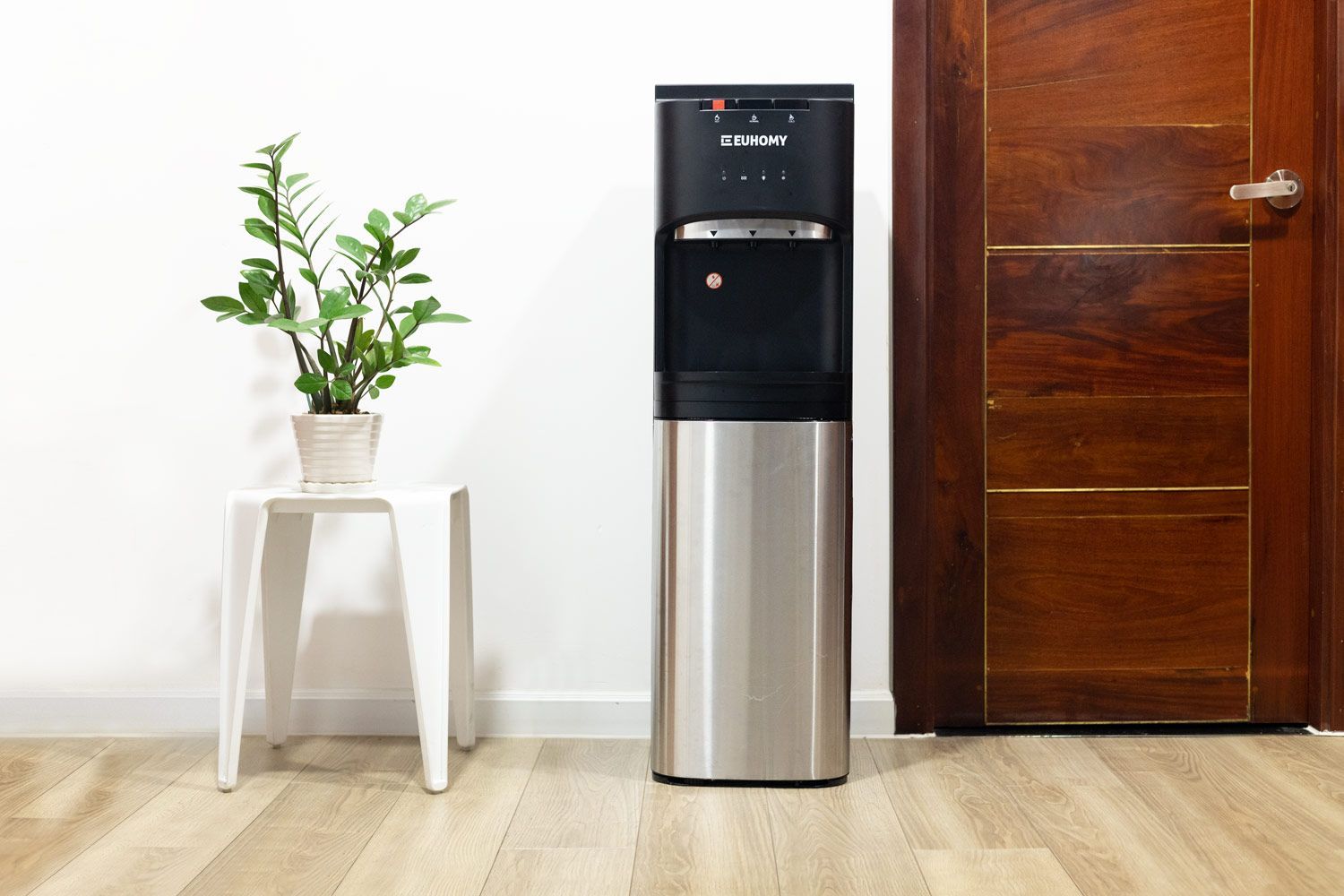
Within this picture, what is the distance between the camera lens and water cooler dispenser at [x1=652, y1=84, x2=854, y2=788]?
154 centimetres

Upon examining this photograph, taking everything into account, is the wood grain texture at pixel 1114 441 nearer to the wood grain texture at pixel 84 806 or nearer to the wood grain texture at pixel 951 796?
the wood grain texture at pixel 951 796

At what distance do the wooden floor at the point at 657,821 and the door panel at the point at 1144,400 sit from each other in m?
0.16

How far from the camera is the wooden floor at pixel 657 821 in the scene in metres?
1.27

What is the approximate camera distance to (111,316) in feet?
6.17

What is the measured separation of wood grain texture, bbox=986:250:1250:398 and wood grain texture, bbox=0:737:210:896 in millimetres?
1503

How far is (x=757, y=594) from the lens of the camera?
156cm

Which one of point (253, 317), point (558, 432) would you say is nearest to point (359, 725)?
point (558, 432)

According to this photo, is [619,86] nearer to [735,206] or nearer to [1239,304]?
[735,206]

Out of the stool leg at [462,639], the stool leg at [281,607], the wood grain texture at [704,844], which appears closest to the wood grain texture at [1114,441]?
the wood grain texture at [704,844]

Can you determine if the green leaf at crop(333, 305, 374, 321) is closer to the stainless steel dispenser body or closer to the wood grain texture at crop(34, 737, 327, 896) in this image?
the stainless steel dispenser body

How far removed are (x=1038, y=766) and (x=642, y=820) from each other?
64 centimetres

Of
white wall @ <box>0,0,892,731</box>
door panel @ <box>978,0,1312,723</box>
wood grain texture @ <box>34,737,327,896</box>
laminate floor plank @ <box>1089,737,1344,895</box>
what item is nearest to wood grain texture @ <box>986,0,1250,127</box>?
door panel @ <box>978,0,1312,723</box>

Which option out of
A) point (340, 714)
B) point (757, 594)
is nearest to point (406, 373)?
point (340, 714)

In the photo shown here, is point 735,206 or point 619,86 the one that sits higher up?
point 619,86
